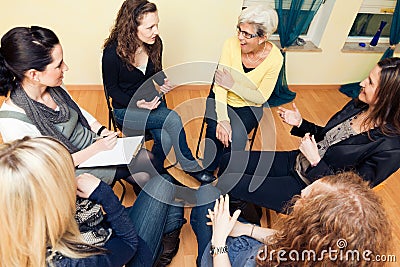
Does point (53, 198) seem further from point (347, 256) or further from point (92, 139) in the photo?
point (92, 139)

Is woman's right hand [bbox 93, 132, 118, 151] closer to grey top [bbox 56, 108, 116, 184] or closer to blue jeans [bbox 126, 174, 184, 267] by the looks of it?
grey top [bbox 56, 108, 116, 184]

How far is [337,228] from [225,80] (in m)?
1.29

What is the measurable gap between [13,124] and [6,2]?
4.99 feet

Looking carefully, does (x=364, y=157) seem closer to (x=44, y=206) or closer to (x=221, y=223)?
(x=221, y=223)

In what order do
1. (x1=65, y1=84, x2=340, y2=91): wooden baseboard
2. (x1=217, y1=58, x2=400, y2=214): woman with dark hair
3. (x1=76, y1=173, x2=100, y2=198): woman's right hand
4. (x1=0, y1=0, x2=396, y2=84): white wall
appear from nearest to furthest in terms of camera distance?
(x1=76, y1=173, x2=100, y2=198): woman's right hand
(x1=217, y1=58, x2=400, y2=214): woman with dark hair
(x1=0, y1=0, x2=396, y2=84): white wall
(x1=65, y1=84, x2=340, y2=91): wooden baseboard

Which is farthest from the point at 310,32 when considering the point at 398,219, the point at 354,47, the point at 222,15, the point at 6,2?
the point at 6,2

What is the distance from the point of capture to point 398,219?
2186 millimetres

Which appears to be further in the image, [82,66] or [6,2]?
[82,66]

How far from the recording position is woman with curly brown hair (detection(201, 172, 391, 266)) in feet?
2.98

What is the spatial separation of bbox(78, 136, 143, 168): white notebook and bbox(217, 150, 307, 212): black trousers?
0.46 metres

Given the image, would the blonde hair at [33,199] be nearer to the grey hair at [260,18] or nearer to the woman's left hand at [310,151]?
the woman's left hand at [310,151]

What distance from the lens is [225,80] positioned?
205 cm

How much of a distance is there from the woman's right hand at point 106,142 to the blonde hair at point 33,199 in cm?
69

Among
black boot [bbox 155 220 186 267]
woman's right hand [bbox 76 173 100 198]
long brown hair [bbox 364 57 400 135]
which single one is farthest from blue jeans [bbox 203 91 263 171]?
woman's right hand [bbox 76 173 100 198]
